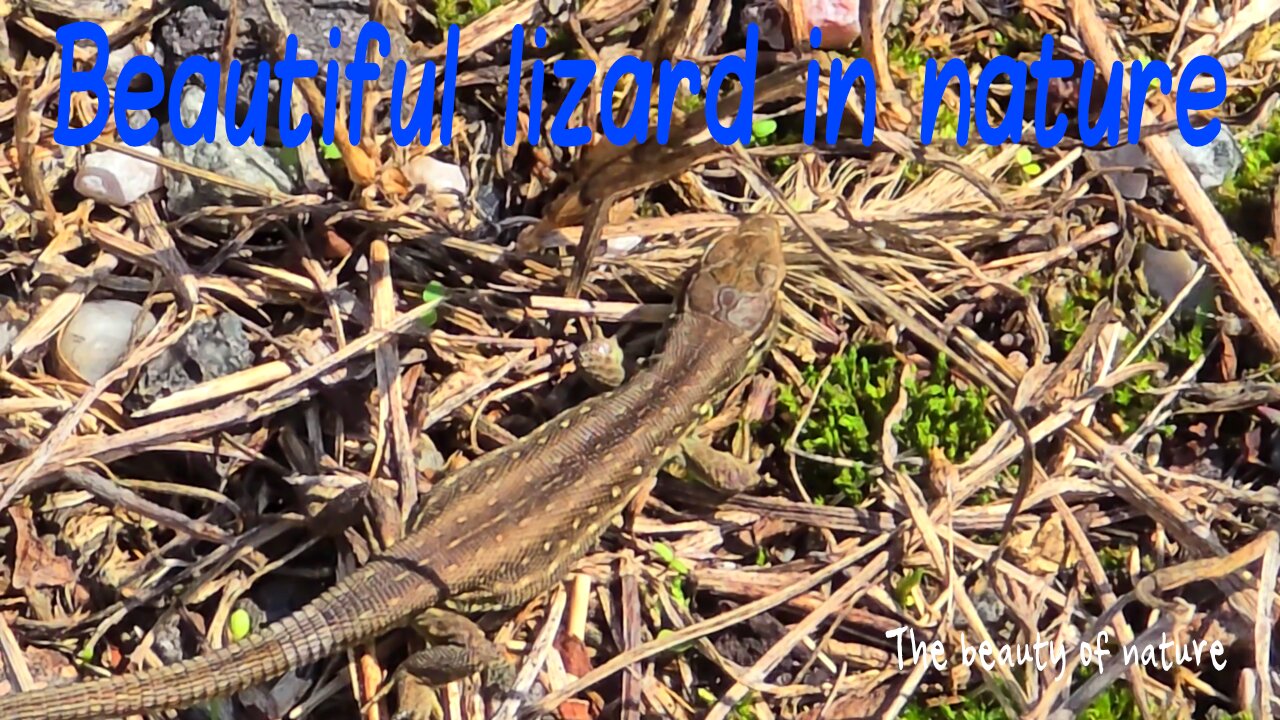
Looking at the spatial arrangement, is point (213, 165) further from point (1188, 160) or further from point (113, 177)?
point (1188, 160)

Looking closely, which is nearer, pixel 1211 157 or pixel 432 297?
pixel 432 297

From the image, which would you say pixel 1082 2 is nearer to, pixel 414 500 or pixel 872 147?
pixel 872 147

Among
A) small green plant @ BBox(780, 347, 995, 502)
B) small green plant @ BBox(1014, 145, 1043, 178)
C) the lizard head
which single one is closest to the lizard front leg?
small green plant @ BBox(780, 347, 995, 502)

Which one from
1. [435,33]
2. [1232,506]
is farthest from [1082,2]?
[435,33]

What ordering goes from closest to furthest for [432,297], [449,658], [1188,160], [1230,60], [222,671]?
[222,671] < [449,658] < [432,297] < [1188,160] < [1230,60]

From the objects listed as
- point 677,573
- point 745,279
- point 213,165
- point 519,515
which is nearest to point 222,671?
point 519,515

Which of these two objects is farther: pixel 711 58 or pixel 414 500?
pixel 711 58

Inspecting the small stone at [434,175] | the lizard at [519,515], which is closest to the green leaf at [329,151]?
the small stone at [434,175]
